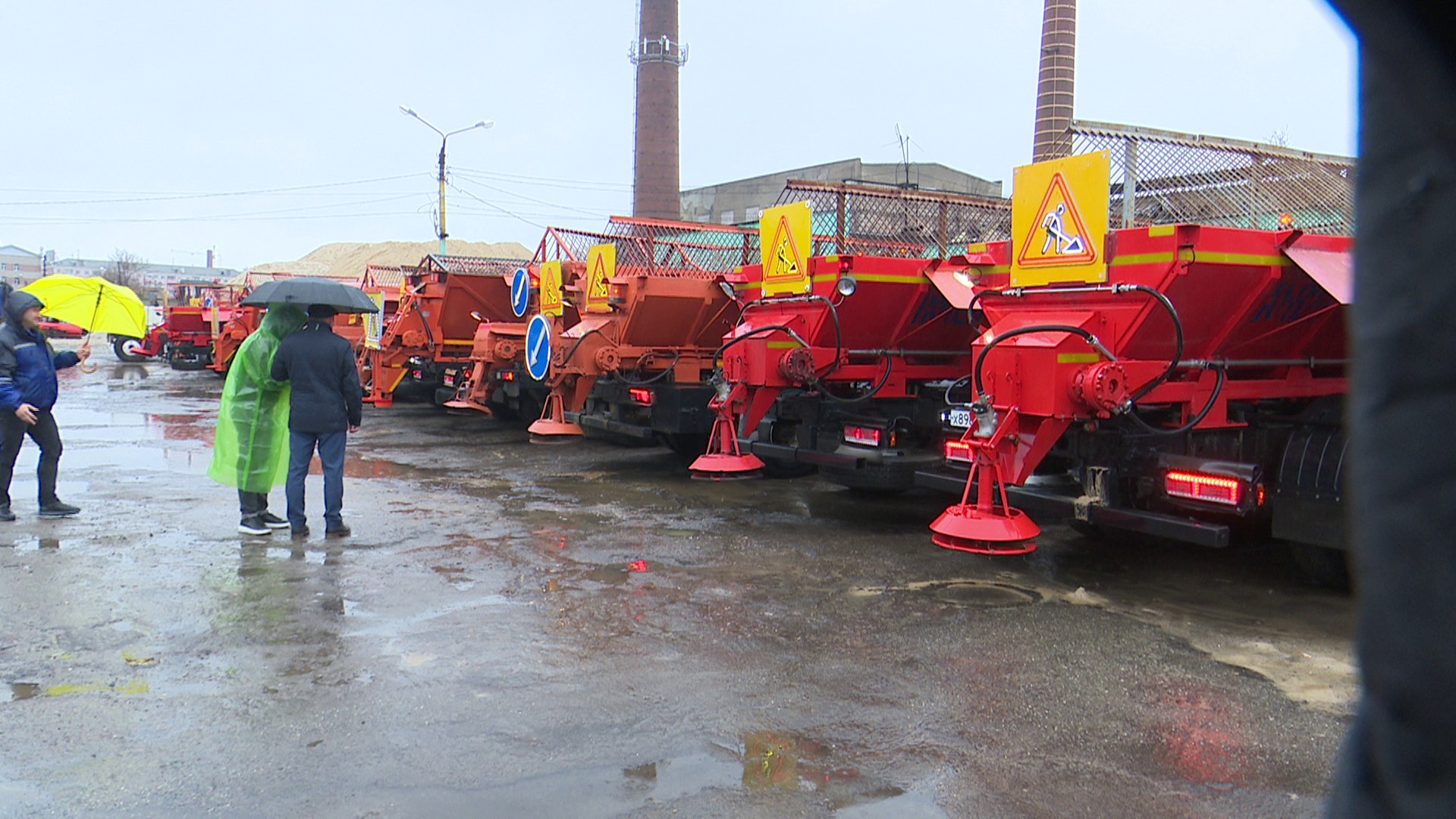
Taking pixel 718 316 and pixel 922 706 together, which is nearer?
pixel 922 706

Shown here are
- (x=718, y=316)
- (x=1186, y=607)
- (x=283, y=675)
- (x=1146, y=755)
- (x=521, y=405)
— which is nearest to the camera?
(x=1146, y=755)

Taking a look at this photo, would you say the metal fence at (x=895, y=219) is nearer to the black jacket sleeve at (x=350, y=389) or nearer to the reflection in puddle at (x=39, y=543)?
the black jacket sleeve at (x=350, y=389)

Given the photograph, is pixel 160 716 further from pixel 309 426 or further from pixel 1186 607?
pixel 1186 607

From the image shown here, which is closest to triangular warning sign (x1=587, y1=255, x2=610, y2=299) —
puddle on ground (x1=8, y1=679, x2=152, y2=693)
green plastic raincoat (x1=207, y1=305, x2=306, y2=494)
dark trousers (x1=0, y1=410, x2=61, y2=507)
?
green plastic raincoat (x1=207, y1=305, x2=306, y2=494)

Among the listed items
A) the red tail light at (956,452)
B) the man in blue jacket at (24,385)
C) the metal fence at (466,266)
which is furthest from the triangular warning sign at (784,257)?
the metal fence at (466,266)

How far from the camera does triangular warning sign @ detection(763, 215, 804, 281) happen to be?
29.3 feet

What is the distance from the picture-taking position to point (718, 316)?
465 inches

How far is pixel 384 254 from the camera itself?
77.2 m

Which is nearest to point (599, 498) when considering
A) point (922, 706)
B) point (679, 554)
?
point (679, 554)

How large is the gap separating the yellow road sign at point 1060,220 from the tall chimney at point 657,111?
112 ft

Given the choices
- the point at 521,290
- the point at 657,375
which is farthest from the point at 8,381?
the point at 521,290

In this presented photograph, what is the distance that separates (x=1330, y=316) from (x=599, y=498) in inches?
223

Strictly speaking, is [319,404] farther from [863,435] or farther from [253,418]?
[863,435]

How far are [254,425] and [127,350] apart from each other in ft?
110
